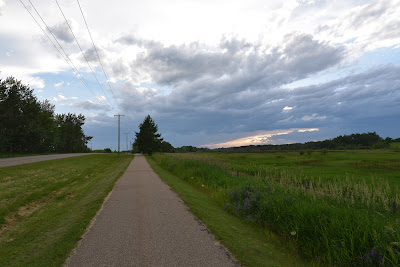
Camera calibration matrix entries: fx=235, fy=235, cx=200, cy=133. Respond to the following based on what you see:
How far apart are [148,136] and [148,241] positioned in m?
74.4

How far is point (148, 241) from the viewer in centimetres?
536

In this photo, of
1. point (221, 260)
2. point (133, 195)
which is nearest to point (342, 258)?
point (221, 260)

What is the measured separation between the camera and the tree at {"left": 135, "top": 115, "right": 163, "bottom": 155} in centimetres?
7831

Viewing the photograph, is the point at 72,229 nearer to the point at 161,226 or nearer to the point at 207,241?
the point at 161,226

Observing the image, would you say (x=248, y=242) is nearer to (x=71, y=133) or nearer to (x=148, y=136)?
(x=148, y=136)

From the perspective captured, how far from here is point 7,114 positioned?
164ft

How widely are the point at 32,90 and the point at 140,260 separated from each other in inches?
2846

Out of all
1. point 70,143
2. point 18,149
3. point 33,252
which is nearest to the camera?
point 33,252

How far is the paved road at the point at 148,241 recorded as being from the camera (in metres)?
4.45

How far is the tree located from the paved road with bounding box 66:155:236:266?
2791 inches

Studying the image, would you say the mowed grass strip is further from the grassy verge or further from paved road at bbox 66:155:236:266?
the grassy verge

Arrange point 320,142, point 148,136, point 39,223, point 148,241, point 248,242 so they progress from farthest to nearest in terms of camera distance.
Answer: point 320,142, point 148,136, point 39,223, point 248,242, point 148,241

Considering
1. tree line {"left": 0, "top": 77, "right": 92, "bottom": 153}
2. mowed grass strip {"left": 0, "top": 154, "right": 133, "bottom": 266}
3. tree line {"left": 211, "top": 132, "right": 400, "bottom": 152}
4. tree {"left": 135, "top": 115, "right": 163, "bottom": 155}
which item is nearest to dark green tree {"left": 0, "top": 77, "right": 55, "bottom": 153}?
tree line {"left": 0, "top": 77, "right": 92, "bottom": 153}

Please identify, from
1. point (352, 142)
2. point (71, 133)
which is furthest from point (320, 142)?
point (71, 133)
